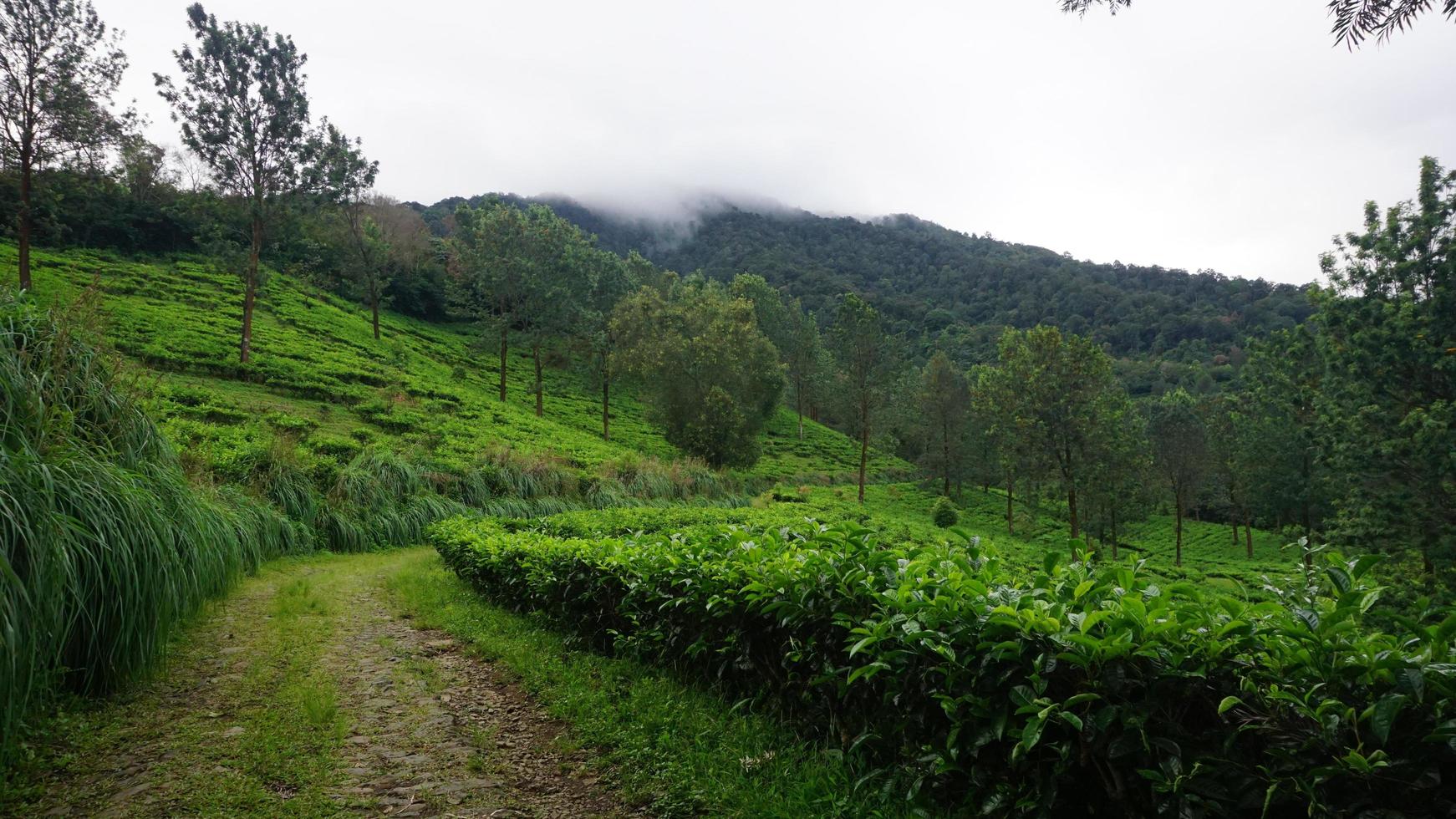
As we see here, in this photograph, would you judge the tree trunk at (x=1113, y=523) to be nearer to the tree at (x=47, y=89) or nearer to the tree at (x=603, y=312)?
the tree at (x=603, y=312)

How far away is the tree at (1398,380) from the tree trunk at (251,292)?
1289 inches

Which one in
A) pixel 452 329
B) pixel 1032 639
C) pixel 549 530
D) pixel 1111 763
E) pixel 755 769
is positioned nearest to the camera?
pixel 1111 763

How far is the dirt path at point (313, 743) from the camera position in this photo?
2.92 m

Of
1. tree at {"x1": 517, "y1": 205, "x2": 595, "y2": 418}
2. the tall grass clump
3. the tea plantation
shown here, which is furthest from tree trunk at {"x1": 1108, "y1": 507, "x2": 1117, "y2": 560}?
the tall grass clump

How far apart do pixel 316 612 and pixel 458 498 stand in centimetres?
886

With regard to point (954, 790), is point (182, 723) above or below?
below

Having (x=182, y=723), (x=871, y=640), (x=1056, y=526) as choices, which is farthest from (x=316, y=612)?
(x=1056, y=526)

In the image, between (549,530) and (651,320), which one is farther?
(651,320)

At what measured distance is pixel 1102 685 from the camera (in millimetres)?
1954

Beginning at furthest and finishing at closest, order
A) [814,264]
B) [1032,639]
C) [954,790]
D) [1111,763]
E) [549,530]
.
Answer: [814,264] < [549,530] < [954,790] < [1032,639] < [1111,763]

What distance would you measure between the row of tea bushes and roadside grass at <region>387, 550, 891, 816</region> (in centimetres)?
18

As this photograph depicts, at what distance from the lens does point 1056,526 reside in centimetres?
3459

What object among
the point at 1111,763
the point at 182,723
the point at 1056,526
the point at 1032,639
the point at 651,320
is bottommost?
the point at 1056,526

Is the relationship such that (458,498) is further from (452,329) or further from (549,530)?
(452,329)
